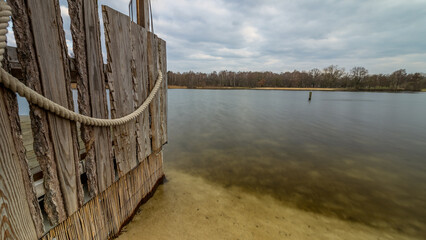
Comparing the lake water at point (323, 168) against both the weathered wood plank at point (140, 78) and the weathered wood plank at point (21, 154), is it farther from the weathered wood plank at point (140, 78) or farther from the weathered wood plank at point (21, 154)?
the weathered wood plank at point (140, 78)

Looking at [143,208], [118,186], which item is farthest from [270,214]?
[118,186]

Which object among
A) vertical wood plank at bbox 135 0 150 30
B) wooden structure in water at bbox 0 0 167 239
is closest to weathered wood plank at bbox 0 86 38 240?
wooden structure in water at bbox 0 0 167 239

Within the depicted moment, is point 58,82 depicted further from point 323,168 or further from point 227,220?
point 323,168

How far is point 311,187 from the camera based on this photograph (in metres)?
4.71

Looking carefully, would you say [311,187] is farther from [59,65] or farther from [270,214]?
[59,65]

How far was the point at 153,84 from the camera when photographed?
2934mm

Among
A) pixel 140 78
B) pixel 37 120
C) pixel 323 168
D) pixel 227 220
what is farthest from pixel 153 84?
pixel 323 168

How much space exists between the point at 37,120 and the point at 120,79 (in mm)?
1016

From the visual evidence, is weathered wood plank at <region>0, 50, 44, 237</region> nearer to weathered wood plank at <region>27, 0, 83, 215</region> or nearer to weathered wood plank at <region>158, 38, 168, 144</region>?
weathered wood plank at <region>27, 0, 83, 215</region>

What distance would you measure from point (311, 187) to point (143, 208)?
418 centimetres

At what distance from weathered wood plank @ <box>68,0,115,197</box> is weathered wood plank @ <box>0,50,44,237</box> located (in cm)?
52

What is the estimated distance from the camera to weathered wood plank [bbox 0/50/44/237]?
1.20 m

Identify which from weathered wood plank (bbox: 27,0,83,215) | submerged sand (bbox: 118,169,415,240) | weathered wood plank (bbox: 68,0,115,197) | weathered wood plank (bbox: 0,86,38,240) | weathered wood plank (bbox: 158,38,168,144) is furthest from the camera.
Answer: weathered wood plank (bbox: 158,38,168,144)

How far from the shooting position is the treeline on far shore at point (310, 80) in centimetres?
7956
